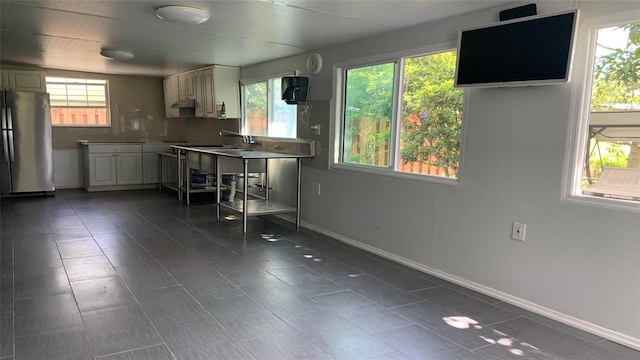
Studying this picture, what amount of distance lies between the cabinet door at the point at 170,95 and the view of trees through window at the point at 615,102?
6.38 meters

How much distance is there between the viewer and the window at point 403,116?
3281mm

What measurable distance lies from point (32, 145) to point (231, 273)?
4.85 meters

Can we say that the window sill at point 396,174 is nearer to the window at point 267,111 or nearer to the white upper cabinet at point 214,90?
the window at point 267,111

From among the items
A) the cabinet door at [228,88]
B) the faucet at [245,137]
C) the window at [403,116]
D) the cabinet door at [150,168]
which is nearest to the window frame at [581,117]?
the window at [403,116]

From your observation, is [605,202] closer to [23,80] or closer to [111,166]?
[111,166]

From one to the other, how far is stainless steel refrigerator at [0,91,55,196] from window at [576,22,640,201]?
6.92 meters

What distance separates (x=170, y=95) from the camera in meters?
7.50

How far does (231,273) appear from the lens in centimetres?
325

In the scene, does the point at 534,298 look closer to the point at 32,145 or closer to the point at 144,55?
the point at 144,55

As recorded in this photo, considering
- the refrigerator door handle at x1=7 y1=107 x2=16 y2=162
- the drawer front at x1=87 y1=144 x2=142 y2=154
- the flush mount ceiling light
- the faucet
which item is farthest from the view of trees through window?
the refrigerator door handle at x1=7 y1=107 x2=16 y2=162

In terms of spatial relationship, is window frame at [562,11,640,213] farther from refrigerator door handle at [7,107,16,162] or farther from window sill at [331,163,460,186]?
refrigerator door handle at [7,107,16,162]

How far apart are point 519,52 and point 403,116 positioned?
1.23 meters

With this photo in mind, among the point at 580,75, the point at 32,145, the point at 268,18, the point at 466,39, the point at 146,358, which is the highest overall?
the point at 268,18

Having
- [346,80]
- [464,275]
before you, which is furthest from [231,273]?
[346,80]
